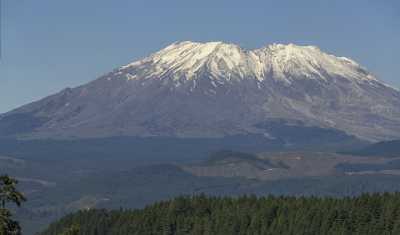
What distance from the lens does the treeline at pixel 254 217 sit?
5340 inches

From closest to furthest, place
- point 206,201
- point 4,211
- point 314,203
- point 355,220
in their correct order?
point 4,211, point 355,220, point 314,203, point 206,201

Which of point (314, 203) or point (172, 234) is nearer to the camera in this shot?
point (314, 203)

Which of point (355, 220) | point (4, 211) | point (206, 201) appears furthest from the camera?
point (206, 201)

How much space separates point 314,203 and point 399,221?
931 inches

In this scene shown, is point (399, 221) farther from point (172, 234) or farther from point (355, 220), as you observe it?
point (172, 234)

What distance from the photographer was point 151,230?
521ft

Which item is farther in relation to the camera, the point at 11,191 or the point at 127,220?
the point at 127,220

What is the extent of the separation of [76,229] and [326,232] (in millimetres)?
102121

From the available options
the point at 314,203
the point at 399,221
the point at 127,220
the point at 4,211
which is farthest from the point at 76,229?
the point at 127,220

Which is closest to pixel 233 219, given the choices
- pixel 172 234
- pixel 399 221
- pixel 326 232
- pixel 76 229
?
pixel 172 234

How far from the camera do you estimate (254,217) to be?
496 feet

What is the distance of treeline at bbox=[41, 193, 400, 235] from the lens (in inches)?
5340

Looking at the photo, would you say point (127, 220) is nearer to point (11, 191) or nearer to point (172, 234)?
point (172, 234)

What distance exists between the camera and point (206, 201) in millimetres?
171125
